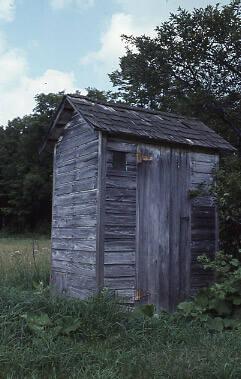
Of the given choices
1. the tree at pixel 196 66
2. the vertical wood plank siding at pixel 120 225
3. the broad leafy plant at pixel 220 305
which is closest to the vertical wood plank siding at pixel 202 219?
the vertical wood plank siding at pixel 120 225

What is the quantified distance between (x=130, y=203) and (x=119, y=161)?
80cm

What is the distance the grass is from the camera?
14.7ft

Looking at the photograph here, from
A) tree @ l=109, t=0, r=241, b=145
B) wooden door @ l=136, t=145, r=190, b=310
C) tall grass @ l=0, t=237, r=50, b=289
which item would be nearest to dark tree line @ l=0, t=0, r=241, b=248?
tree @ l=109, t=0, r=241, b=145

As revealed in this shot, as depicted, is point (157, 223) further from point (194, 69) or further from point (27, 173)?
point (27, 173)

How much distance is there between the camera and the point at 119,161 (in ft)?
27.3

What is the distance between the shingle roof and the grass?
3194mm

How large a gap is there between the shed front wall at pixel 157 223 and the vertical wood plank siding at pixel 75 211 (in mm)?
309

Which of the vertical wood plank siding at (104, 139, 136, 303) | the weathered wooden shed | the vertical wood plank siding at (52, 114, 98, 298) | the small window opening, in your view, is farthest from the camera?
the small window opening

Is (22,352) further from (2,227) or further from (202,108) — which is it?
(2,227)

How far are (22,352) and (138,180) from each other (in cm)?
431

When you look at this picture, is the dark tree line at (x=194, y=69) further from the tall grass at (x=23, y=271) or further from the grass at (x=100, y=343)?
the grass at (x=100, y=343)

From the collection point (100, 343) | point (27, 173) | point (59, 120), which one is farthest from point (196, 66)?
point (27, 173)

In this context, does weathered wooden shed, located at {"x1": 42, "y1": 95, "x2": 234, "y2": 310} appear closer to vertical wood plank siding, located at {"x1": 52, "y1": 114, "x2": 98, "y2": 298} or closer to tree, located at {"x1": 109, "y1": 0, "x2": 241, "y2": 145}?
vertical wood plank siding, located at {"x1": 52, "y1": 114, "x2": 98, "y2": 298}

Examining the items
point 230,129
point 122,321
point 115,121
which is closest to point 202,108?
point 230,129
